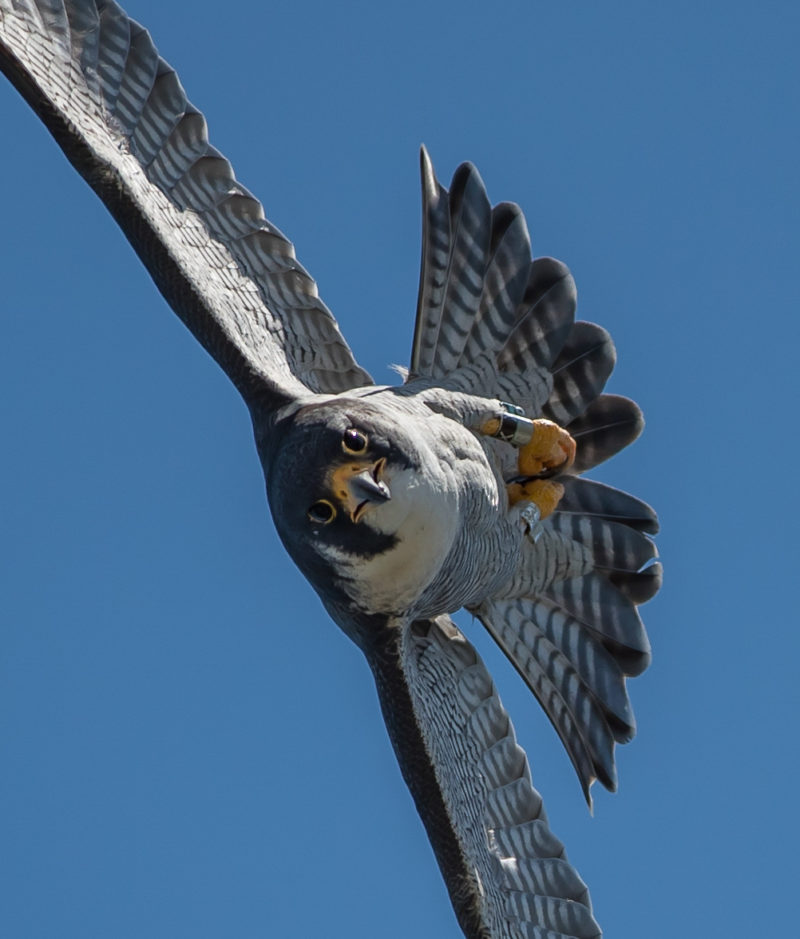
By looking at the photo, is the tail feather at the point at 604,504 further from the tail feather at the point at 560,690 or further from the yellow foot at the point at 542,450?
the tail feather at the point at 560,690

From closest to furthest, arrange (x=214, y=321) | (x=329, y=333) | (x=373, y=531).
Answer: (x=373, y=531)
(x=214, y=321)
(x=329, y=333)

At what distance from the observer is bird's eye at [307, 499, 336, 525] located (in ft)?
31.0

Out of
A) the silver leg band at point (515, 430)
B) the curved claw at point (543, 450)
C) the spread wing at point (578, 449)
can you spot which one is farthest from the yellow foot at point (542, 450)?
the spread wing at point (578, 449)

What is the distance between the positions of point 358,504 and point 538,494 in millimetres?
2406

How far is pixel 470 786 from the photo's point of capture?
35.0 feet

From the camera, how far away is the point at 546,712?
12.0m

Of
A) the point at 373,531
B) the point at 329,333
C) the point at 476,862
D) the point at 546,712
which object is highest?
the point at 329,333

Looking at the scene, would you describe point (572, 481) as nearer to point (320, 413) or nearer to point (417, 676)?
point (417, 676)

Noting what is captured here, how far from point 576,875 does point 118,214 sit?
432 cm

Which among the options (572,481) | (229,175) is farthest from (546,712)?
(229,175)

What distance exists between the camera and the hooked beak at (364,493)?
939 cm

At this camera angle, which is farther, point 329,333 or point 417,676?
point 329,333

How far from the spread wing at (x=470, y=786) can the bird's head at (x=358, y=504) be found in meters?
0.36

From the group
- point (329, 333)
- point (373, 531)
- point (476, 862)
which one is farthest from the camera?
point (329, 333)
